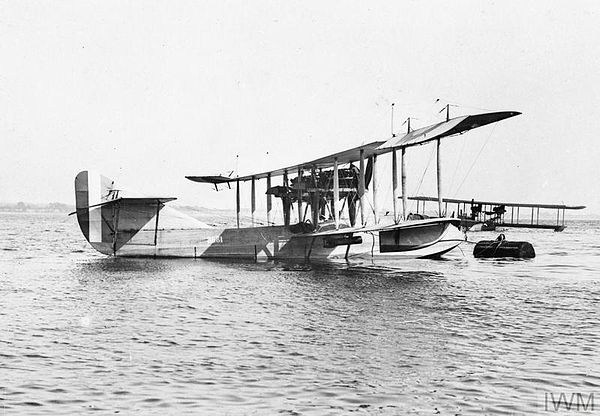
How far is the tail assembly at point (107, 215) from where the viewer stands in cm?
2798

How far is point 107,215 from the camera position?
28.0 metres

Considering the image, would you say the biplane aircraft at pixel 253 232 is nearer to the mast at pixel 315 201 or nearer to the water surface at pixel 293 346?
the mast at pixel 315 201

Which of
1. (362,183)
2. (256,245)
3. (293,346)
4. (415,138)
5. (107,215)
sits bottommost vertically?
(293,346)

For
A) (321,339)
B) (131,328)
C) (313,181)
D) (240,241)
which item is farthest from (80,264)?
(321,339)

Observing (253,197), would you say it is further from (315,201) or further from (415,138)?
(415,138)

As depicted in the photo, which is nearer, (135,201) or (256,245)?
(135,201)

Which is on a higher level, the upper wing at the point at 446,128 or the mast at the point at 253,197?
the upper wing at the point at 446,128

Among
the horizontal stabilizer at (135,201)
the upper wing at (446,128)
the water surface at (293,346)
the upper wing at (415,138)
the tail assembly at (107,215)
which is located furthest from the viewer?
the tail assembly at (107,215)

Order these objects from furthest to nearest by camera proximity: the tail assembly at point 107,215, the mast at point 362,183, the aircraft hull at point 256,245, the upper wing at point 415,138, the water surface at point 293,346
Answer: the aircraft hull at point 256,245 < the tail assembly at point 107,215 < the mast at point 362,183 < the upper wing at point 415,138 < the water surface at point 293,346

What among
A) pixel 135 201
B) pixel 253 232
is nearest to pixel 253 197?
pixel 253 232

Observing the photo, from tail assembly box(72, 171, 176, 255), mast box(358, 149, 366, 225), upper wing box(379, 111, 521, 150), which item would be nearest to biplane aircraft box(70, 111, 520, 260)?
tail assembly box(72, 171, 176, 255)

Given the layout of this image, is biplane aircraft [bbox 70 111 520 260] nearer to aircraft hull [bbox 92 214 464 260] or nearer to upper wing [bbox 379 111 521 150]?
aircraft hull [bbox 92 214 464 260]

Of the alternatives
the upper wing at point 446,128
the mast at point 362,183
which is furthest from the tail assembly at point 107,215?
the upper wing at point 446,128

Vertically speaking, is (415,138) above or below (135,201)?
above
